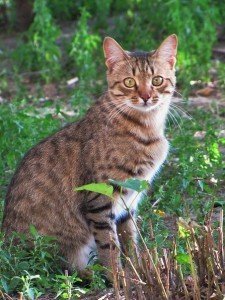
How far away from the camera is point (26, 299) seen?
4.71 m

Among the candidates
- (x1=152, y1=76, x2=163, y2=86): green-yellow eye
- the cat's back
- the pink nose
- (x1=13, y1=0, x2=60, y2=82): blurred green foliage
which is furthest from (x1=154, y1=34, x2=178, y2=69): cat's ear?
(x1=13, y1=0, x2=60, y2=82): blurred green foliage

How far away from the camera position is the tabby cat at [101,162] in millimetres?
5715

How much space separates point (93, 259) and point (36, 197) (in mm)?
542

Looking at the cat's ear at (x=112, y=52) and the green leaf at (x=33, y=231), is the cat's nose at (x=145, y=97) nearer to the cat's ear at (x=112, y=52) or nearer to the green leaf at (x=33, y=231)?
the cat's ear at (x=112, y=52)

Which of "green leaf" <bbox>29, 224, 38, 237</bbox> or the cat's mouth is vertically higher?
the cat's mouth

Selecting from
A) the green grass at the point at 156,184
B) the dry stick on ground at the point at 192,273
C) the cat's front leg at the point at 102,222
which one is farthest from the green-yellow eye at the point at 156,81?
the dry stick on ground at the point at 192,273

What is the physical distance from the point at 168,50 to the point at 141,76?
0.32 m

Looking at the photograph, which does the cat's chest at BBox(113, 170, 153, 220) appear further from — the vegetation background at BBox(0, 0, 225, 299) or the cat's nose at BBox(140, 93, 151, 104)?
the cat's nose at BBox(140, 93, 151, 104)

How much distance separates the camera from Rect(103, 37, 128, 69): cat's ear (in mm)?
6051

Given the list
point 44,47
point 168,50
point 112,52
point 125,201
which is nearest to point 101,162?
point 125,201

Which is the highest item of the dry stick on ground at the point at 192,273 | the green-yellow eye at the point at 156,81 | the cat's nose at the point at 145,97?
the green-yellow eye at the point at 156,81

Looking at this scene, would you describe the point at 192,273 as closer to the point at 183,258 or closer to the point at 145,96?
the point at 183,258

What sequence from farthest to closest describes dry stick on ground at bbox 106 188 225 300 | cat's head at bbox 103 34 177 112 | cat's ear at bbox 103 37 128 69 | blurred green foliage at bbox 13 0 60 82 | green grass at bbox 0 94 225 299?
blurred green foliage at bbox 13 0 60 82
cat's ear at bbox 103 37 128 69
cat's head at bbox 103 34 177 112
green grass at bbox 0 94 225 299
dry stick on ground at bbox 106 188 225 300

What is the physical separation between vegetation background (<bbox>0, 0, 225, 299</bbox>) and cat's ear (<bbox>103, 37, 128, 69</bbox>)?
572 millimetres
